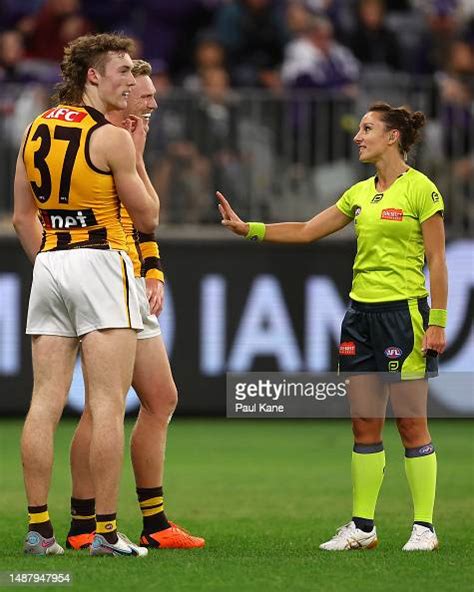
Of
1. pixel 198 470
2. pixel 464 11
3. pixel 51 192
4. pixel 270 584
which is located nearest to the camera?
pixel 270 584

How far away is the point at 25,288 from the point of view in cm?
1409

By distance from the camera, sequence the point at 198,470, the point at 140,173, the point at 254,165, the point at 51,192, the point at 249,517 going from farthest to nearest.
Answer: the point at 254,165, the point at 198,470, the point at 249,517, the point at 140,173, the point at 51,192

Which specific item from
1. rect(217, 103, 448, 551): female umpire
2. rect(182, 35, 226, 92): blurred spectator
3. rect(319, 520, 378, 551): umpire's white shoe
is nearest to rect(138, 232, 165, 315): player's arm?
rect(217, 103, 448, 551): female umpire

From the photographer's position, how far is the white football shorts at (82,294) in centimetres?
671

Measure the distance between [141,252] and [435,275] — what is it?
146cm

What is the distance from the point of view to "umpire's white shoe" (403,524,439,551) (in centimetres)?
720

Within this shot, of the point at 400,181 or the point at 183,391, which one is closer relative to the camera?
the point at 400,181

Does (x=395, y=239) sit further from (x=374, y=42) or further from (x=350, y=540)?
(x=374, y=42)

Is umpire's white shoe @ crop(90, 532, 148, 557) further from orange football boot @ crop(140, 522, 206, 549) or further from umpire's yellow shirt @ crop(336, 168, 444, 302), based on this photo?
umpire's yellow shirt @ crop(336, 168, 444, 302)

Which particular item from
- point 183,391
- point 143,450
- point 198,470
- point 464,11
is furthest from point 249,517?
point 464,11

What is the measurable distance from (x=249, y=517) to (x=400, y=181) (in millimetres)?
2371

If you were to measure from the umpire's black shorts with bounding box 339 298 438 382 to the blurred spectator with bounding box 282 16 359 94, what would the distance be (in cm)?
758

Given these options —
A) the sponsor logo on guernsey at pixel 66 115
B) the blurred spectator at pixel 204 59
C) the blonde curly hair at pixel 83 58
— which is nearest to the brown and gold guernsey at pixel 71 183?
the sponsor logo on guernsey at pixel 66 115

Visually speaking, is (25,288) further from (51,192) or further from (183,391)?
(51,192)
